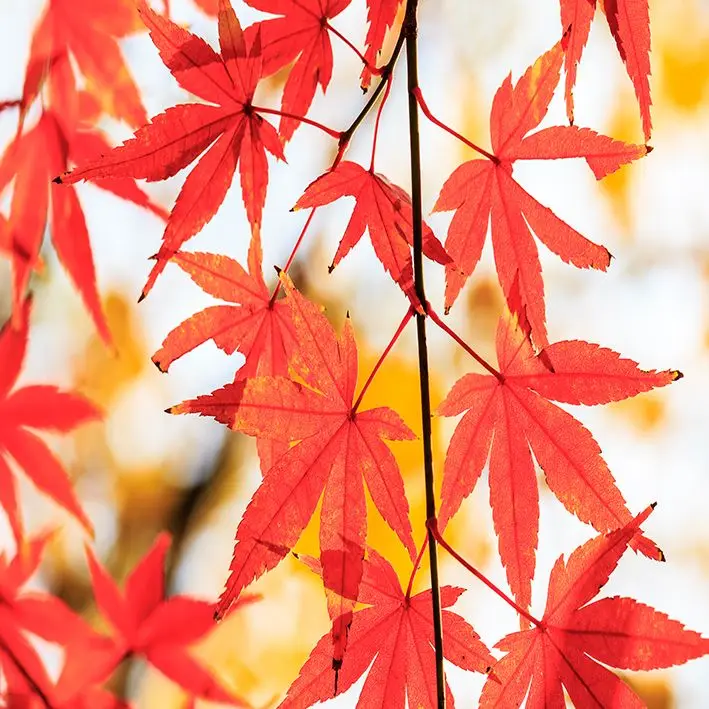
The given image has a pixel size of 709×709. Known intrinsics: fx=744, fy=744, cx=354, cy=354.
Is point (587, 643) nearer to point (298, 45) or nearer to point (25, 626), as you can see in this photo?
point (298, 45)

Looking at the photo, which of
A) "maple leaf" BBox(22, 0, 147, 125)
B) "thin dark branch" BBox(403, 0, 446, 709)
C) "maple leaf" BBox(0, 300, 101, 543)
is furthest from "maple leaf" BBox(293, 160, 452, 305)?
"maple leaf" BBox(0, 300, 101, 543)

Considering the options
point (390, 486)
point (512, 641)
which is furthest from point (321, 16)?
point (512, 641)

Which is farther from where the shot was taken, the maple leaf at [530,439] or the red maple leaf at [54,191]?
the red maple leaf at [54,191]

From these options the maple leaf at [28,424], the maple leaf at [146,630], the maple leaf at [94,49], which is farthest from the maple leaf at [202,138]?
the maple leaf at [146,630]

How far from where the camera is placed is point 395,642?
1.44ft

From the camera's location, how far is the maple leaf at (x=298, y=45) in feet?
1.46

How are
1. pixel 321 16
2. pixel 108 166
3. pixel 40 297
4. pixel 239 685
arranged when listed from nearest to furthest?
pixel 108 166 < pixel 321 16 < pixel 239 685 < pixel 40 297

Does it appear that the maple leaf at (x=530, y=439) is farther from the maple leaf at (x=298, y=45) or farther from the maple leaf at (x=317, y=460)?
the maple leaf at (x=298, y=45)

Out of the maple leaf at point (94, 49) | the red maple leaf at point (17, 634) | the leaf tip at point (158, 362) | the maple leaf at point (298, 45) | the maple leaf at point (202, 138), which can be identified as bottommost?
the red maple leaf at point (17, 634)

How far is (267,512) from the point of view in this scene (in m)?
0.36

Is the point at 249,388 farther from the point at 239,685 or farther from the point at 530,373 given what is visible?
the point at 239,685

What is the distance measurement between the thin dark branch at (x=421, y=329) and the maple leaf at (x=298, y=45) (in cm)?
6

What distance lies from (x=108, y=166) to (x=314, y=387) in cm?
15

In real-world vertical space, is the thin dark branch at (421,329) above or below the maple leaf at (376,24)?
below
